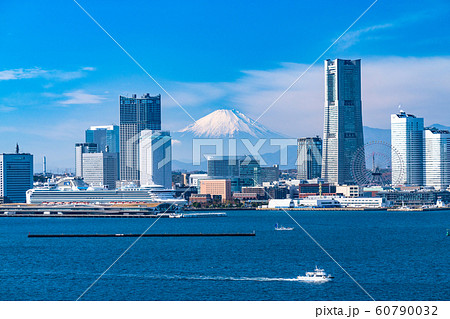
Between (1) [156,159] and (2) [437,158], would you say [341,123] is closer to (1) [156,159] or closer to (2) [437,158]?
(2) [437,158]

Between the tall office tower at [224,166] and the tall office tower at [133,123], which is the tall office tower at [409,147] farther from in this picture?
the tall office tower at [133,123]

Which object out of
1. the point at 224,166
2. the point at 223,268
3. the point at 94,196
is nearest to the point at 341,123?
the point at 224,166

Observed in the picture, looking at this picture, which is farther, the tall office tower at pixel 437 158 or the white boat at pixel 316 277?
the tall office tower at pixel 437 158

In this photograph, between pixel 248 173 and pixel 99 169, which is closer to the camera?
pixel 248 173

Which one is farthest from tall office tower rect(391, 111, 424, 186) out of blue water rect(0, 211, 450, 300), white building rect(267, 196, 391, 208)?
blue water rect(0, 211, 450, 300)

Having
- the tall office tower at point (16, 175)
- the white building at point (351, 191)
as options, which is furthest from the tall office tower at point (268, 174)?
the tall office tower at point (16, 175)
